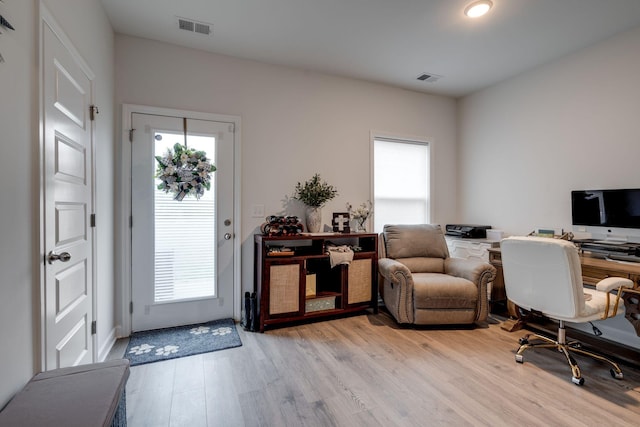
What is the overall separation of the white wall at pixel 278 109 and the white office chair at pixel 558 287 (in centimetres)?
190

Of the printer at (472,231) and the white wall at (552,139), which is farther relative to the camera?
the printer at (472,231)

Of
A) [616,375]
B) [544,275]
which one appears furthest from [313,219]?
[616,375]

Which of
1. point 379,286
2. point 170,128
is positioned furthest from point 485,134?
point 170,128

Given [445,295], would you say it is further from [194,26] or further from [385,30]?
[194,26]

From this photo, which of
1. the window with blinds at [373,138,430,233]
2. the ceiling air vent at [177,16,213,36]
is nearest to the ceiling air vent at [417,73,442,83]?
the window with blinds at [373,138,430,233]

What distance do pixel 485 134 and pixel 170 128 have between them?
151 inches

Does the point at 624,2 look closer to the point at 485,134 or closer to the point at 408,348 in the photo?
the point at 485,134

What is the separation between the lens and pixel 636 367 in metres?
2.28

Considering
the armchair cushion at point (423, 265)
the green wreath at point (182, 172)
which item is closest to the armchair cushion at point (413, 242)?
the armchair cushion at point (423, 265)

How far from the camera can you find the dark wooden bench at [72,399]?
39.5 inches

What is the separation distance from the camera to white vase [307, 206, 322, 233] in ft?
11.0

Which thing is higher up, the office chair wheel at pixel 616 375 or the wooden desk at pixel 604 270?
the wooden desk at pixel 604 270

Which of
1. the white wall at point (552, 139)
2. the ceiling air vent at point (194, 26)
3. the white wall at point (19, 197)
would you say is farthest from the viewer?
the white wall at point (552, 139)

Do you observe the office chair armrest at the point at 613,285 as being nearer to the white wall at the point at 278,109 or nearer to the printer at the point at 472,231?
the printer at the point at 472,231
